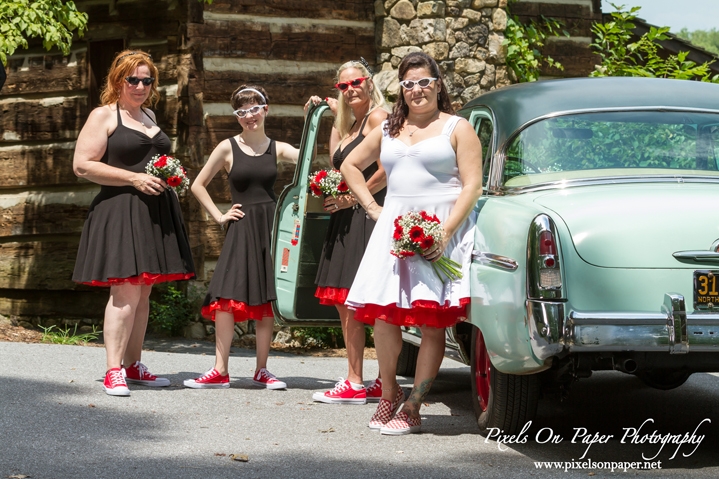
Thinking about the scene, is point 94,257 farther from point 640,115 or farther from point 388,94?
point 388,94

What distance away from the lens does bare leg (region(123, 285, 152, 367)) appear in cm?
527

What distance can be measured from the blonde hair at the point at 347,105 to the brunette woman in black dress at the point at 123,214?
1218 mm

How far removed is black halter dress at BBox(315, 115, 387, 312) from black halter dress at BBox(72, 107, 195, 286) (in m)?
0.97

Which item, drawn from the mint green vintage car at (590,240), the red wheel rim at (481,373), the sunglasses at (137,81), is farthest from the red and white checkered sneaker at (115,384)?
the red wheel rim at (481,373)

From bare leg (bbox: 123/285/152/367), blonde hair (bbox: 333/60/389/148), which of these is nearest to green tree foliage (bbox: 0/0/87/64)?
bare leg (bbox: 123/285/152/367)

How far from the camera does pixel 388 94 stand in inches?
348

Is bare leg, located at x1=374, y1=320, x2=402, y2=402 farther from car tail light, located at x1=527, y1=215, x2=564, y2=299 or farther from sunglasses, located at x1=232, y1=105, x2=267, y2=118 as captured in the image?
sunglasses, located at x1=232, y1=105, x2=267, y2=118

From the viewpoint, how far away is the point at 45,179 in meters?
10.1

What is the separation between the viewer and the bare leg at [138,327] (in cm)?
527

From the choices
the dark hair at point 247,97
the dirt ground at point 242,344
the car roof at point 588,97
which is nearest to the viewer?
the car roof at point 588,97

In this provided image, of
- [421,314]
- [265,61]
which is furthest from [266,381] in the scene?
[265,61]

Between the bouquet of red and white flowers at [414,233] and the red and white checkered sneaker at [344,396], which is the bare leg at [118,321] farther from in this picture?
the bouquet of red and white flowers at [414,233]

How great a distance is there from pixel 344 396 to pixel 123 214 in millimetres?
1878

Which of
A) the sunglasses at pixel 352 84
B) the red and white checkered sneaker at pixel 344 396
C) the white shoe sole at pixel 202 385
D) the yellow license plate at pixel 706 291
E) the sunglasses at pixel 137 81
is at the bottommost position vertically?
the white shoe sole at pixel 202 385
